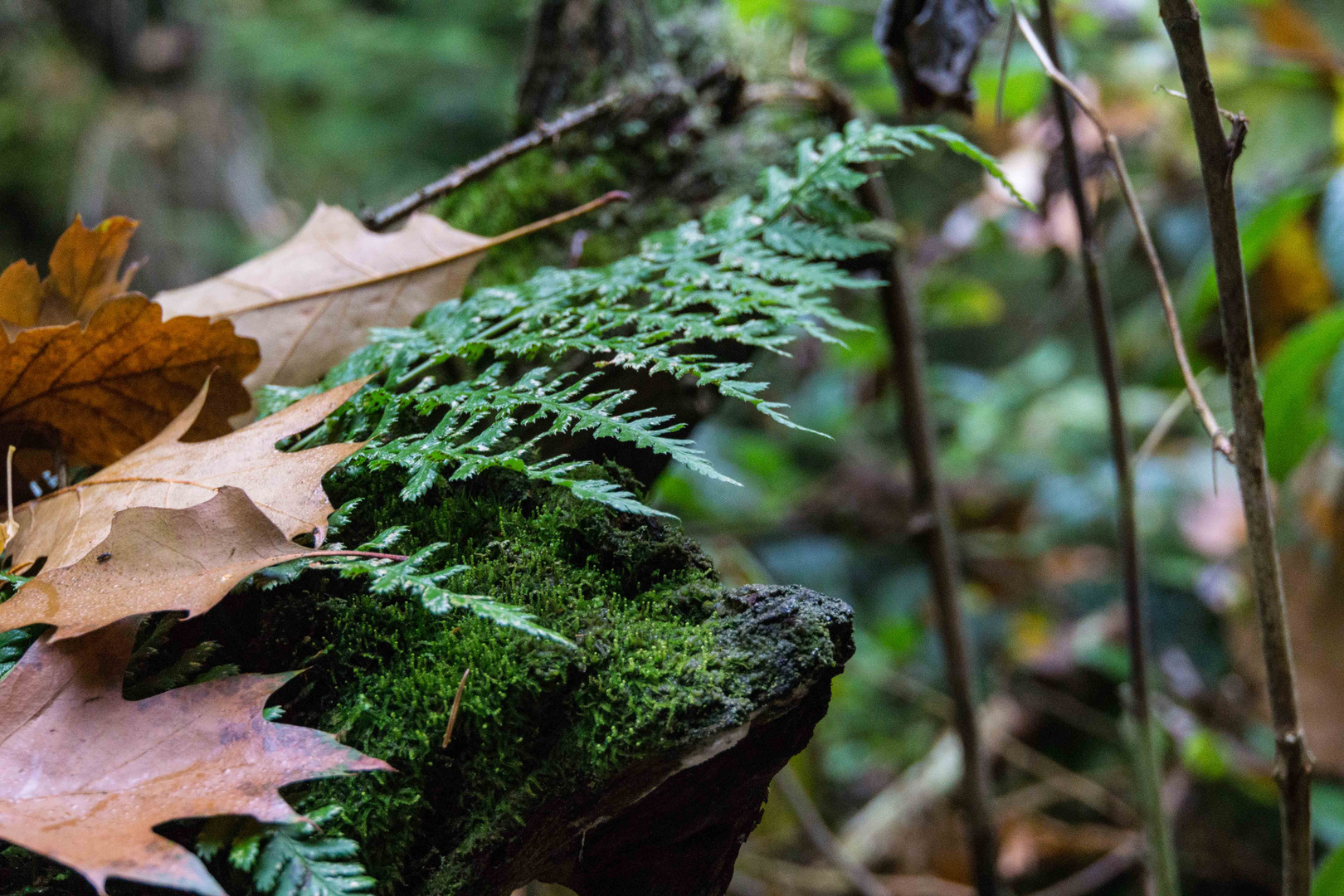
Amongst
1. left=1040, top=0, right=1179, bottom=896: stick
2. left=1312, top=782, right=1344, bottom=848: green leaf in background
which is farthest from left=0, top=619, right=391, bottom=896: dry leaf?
left=1312, top=782, right=1344, bottom=848: green leaf in background

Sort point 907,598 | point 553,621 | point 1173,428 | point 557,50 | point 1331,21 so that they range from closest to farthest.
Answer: point 553,621
point 557,50
point 907,598
point 1173,428
point 1331,21

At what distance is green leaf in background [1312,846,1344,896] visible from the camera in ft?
3.18

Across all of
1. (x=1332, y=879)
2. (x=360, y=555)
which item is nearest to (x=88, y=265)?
(x=360, y=555)

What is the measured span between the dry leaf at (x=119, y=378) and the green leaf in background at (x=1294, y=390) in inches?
54.3

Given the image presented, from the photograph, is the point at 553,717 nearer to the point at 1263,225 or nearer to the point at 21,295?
the point at 21,295

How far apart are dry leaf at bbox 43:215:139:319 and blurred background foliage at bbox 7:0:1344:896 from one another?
385 mm

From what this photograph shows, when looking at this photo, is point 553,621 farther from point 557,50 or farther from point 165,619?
point 557,50

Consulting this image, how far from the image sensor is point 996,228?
220 centimetres

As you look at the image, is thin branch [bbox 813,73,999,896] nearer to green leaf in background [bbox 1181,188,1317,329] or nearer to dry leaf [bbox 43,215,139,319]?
green leaf in background [bbox 1181,188,1317,329]

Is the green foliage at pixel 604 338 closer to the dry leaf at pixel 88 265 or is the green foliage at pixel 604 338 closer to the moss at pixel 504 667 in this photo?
the moss at pixel 504 667

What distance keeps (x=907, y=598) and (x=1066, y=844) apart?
2.41 ft

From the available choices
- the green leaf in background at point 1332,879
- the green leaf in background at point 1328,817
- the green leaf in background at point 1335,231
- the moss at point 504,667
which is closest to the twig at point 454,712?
the moss at point 504,667

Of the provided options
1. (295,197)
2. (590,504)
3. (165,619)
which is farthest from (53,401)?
(295,197)

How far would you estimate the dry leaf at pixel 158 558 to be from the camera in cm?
55
